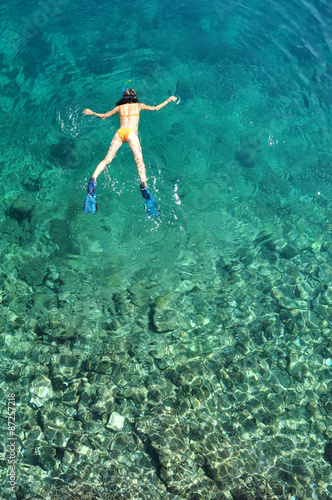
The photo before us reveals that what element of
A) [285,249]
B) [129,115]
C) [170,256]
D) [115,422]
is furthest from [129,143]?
[115,422]

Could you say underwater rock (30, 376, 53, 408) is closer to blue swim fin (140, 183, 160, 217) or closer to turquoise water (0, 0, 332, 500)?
turquoise water (0, 0, 332, 500)

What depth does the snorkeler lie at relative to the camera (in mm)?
8242

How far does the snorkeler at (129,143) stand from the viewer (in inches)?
324

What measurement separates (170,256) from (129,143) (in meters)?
3.09

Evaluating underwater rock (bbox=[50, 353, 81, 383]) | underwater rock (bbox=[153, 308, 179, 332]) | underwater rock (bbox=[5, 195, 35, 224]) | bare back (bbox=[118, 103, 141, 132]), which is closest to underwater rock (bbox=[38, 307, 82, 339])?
underwater rock (bbox=[50, 353, 81, 383])

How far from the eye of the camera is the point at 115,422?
6848mm

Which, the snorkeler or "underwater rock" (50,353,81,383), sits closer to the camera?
"underwater rock" (50,353,81,383)

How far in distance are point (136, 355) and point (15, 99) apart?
903 cm

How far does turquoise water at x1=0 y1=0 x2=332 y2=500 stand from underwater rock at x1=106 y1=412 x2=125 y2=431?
0.08ft

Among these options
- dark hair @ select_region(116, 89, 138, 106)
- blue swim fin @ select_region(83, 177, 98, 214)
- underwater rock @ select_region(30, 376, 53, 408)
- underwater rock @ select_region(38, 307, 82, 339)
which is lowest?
underwater rock @ select_region(30, 376, 53, 408)

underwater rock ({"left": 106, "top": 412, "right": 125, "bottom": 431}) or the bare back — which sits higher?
the bare back

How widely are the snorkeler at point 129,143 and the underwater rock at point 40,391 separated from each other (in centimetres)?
369

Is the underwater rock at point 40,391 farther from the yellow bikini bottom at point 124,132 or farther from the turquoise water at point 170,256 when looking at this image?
the yellow bikini bottom at point 124,132

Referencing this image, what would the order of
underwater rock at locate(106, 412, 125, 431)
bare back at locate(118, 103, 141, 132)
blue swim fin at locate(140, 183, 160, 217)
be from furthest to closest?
bare back at locate(118, 103, 141, 132), blue swim fin at locate(140, 183, 160, 217), underwater rock at locate(106, 412, 125, 431)
